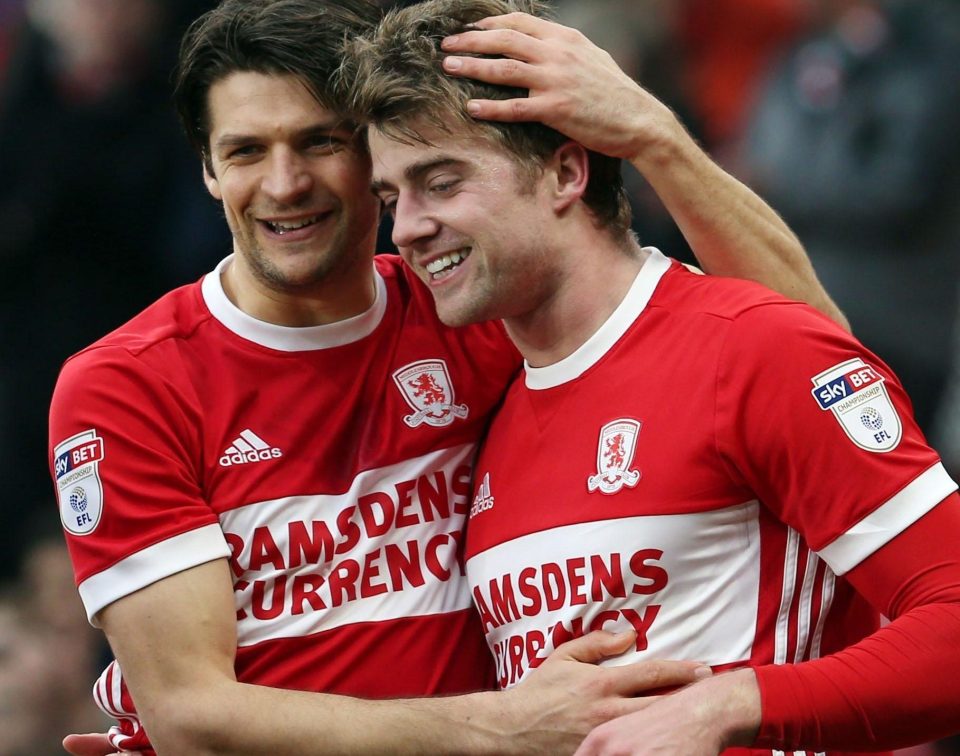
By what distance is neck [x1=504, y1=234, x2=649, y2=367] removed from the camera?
3.62m

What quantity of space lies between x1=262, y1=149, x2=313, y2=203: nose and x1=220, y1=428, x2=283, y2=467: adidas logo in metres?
0.54

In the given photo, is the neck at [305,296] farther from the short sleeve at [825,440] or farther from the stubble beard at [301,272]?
the short sleeve at [825,440]

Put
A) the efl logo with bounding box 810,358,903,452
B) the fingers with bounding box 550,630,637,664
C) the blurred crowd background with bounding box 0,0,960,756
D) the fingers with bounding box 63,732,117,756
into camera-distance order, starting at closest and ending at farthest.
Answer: the efl logo with bounding box 810,358,903,452
the fingers with bounding box 550,630,637,664
the fingers with bounding box 63,732,117,756
the blurred crowd background with bounding box 0,0,960,756

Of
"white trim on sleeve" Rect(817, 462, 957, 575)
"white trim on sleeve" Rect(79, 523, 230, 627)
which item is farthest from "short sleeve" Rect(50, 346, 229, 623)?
"white trim on sleeve" Rect(817, 462, 957, 575)

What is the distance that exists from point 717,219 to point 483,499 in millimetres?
832

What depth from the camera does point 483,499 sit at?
369 centimetres

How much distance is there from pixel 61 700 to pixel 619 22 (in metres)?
3.84

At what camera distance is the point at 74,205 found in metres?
7.36

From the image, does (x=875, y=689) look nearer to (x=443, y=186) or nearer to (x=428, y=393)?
(x=428, y=393)

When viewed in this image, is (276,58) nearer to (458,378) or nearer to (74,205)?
(458,378)

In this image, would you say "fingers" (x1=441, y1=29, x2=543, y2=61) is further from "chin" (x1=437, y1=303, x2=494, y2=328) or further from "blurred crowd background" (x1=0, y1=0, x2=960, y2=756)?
"blurred crowd background" (x1=0, y1=0, x2=960, y2=756)

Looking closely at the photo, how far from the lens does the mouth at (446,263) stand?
3.60 m

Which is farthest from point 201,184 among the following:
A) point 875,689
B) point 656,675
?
point 875,689

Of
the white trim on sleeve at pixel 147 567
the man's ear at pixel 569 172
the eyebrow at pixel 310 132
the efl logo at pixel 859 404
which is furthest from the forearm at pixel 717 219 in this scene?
the white trim on sleeve at pixel 147 567
